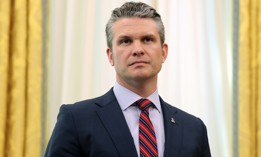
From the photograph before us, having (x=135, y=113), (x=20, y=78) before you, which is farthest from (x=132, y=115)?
(x=20, y=78)

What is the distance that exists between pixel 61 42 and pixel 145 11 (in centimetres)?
122

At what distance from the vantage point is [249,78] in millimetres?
3016

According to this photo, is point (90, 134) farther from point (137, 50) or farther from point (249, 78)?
point (249, 78)

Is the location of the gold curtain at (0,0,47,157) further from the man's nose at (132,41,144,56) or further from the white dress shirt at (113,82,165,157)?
the man's nose at (132,41,144,56)

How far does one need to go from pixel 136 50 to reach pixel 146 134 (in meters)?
0.35

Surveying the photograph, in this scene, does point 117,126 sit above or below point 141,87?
below

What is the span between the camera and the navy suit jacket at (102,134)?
1679mm

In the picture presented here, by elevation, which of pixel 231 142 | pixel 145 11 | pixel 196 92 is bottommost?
pixel 231 142

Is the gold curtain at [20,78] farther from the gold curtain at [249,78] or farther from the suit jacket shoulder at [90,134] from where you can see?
the gold curtain at [249,78]

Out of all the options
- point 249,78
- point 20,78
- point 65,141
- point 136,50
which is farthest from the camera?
point 249,78

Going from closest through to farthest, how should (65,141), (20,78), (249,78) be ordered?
(65,141) < (20,78) < (249,78)

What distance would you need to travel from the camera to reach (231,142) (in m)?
3.03

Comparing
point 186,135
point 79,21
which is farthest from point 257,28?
point 186,135

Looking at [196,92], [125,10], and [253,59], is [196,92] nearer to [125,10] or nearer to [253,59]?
[253,59]
